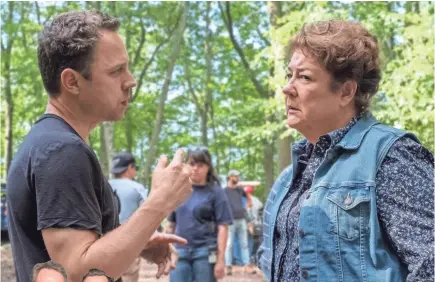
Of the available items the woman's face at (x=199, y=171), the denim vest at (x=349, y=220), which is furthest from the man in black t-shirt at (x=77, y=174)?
the woman's face at (x=199, y=171)

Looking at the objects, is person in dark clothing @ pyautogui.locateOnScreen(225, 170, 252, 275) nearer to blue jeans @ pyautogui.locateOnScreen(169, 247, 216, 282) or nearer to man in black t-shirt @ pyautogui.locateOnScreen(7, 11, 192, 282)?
blue jeans @ pyautogui.locateOnScreen(169, 247, 216, 282)

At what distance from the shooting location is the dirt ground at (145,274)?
9956 mm

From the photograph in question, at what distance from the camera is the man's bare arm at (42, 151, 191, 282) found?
1812 mm

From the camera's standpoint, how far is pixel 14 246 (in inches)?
79.4

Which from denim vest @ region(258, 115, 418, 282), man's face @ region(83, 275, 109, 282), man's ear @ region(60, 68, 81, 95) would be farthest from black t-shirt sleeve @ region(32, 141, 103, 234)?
denim vest @ region(258, 115, 418, 282)

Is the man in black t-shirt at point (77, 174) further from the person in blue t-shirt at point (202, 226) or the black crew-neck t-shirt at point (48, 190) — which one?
the person in blue t-shirt at point (202, 226)

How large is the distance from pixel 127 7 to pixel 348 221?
1814 cm

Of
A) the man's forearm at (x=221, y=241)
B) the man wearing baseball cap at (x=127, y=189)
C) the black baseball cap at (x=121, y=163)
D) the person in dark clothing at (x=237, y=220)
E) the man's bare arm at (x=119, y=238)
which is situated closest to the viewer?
the man's bare arm at (x=119, y=238)

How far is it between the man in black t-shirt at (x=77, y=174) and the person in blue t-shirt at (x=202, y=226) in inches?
173

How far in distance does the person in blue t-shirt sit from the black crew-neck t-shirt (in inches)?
180

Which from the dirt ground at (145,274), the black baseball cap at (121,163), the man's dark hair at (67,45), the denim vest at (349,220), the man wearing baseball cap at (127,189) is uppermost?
the man's dark hair at (67,45)

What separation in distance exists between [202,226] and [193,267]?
16.8 inches

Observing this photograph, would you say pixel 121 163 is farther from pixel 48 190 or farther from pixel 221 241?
pixel 48 190

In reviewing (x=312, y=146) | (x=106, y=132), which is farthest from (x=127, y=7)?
(x=312, y=146)
